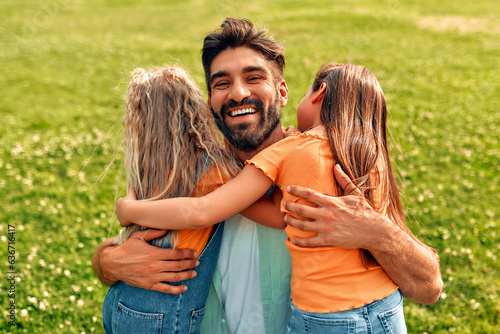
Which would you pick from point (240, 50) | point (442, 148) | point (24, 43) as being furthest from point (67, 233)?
point (24, 43)

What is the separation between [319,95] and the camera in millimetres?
3168

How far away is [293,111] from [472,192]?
422 cm

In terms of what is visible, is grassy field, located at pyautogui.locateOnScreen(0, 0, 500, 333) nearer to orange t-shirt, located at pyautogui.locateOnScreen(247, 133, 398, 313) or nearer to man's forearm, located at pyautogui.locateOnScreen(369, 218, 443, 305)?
man's forearm, located at pyautogui.locateOnScreen(369, 218, 443, 305)

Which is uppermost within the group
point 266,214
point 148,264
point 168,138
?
point 168,138

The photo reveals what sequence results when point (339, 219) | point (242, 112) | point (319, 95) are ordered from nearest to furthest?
point (339, 219), point (319, 95), point (242, 112)

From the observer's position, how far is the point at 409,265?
2855 mm

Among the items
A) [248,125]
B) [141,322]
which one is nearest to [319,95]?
[248,125]

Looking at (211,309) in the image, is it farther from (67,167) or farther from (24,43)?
(24,43)

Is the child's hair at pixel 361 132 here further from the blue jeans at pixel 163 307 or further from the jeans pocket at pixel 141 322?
the jeans pocket at pixel 141 322

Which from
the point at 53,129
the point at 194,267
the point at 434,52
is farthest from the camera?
the point at 434,52

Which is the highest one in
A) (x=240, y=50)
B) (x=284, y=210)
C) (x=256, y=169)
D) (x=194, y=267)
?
(x=240, y=50)

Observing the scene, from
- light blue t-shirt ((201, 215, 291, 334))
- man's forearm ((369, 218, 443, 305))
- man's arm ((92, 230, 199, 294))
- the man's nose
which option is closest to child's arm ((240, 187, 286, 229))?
light blue t-shirt ((201, 215, 291, 334))

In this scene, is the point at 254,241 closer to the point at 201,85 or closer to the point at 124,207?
the point at 124,207

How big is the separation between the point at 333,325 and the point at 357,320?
0.14m
